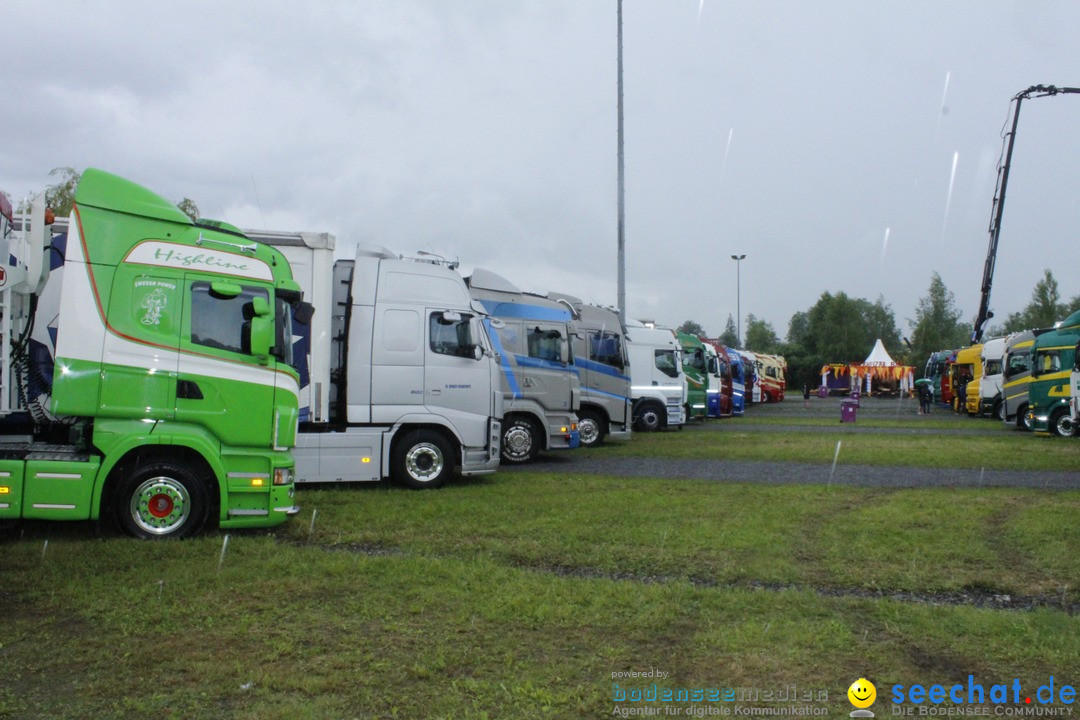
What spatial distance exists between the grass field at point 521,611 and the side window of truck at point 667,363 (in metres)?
14.7

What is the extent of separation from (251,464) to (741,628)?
16.0 feet

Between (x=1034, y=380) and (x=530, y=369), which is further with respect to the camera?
(x=1034, y=380)

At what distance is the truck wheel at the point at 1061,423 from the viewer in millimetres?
23781

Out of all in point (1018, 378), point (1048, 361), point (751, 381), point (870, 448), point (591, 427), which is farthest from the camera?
point (751, 381)

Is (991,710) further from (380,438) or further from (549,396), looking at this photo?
(549,396)

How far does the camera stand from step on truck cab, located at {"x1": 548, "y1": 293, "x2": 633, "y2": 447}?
1933 centimetres

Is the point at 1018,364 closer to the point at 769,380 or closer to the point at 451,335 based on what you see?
the point at 451,335

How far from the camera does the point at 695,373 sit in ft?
97.5

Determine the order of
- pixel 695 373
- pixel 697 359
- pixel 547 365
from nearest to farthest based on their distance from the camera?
pixel 547 365
pixel 697 359
pixel 695 373

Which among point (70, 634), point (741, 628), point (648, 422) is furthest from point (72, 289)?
point (648, 422)

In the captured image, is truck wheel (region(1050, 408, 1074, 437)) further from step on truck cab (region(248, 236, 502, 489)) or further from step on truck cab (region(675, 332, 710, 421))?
step on truck cab (region(248, 236, 502, 489))

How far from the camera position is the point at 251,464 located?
8.38 metres

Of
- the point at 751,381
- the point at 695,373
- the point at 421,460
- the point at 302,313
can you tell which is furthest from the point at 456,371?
the point at 751,381

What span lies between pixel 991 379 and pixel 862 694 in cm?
3398
